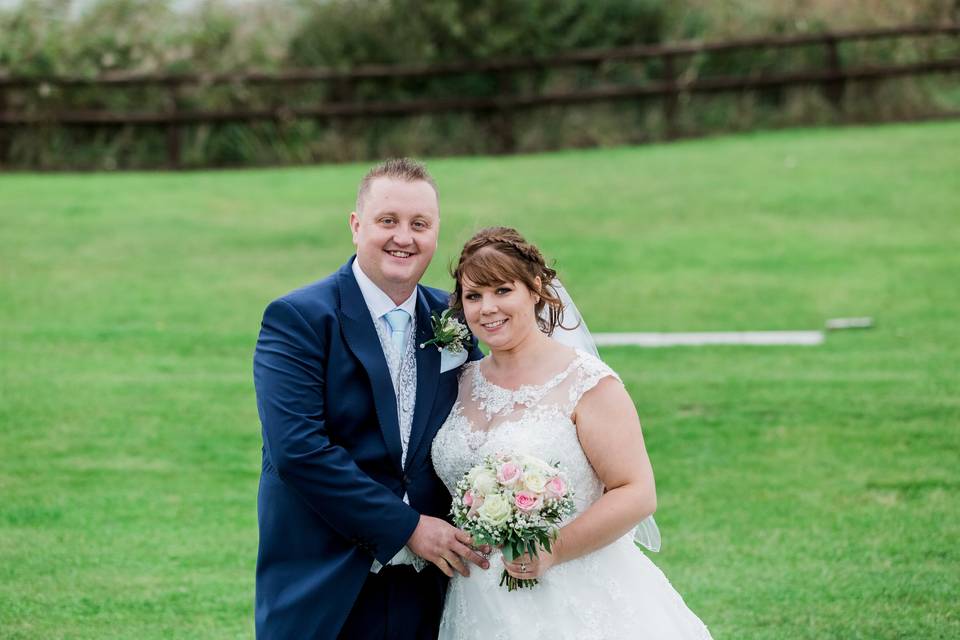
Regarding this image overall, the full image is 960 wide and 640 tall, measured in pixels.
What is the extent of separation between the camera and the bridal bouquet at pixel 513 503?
3.76 meters

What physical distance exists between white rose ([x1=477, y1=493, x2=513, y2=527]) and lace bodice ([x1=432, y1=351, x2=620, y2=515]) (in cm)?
27

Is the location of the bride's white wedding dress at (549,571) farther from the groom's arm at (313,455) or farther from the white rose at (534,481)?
the groom's arm at (313,455)

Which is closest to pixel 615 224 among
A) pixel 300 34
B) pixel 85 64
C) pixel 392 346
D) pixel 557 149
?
pixel 557 149

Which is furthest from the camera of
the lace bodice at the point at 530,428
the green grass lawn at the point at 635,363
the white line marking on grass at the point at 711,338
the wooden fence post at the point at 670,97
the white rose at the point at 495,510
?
the wooden fence post at the point at 670,97

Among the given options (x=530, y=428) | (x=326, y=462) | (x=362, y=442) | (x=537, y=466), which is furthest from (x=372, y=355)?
(x=537, y=466)

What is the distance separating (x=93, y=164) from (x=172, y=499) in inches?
491

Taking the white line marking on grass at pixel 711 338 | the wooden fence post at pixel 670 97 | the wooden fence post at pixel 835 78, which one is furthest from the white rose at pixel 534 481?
the wooden fence post at pixel 835 78

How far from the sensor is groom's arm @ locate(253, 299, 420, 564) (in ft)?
12.7

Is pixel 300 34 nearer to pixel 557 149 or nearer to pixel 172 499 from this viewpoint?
pixel 557 149

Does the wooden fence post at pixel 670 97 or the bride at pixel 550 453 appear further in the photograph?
the wooden fence post at pixel 670 97

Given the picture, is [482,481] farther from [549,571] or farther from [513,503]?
[549,571]

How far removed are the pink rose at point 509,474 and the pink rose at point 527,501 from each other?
0.14 feet

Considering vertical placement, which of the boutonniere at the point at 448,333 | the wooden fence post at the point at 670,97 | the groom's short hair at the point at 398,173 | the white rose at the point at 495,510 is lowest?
the white rose at the point at 495,510

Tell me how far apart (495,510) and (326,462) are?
537 mm
